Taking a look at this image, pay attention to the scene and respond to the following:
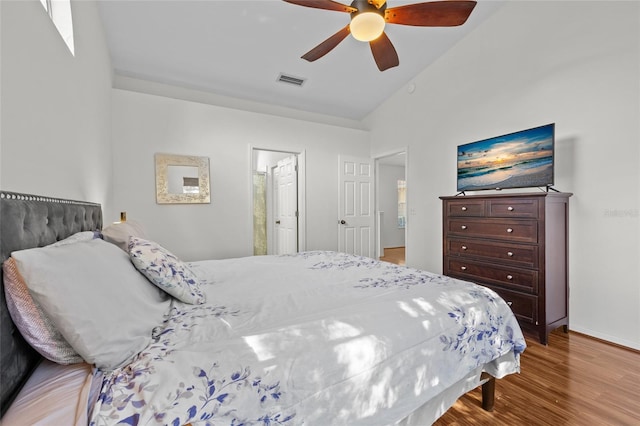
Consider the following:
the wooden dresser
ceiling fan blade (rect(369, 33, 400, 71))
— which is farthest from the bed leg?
ceiling fan blade (rect(369, 33, 400, 71))

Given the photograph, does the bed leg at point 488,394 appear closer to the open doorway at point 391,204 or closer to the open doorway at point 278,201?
the open doorway at point 278,201

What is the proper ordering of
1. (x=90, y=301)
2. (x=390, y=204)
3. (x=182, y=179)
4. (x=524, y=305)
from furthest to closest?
(x=390, y=204) < (x=182, y=179) < (x=524, y=305) < (x=90, y=301)

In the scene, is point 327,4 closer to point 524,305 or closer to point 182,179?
point 182,179

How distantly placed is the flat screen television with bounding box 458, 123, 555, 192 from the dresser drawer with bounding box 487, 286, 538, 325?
1012mm

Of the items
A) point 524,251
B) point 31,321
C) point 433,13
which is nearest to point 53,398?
point 31,321

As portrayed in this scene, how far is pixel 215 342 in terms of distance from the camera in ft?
3.05

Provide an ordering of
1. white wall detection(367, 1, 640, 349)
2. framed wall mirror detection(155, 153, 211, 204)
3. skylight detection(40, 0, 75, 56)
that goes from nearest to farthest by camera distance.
A: skylight detection(40, 0, 75, 56), white wall detection(367, 1, 640, 349), framed wall mirror detection(155, 153, 211, 204)

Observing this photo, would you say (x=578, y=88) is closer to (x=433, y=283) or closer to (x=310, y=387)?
(x=433, y=283)

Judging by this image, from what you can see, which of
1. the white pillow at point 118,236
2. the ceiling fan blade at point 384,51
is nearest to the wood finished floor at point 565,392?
the white pillow at point 118,236

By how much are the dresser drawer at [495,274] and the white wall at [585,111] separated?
0.58 meters

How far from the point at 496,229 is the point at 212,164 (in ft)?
11.3

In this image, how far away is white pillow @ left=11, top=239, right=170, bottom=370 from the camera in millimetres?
690

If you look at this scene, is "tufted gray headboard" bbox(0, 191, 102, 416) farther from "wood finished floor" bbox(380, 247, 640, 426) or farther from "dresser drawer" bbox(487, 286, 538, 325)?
"dresser drawer" bbox(487, 286, 538, 325)

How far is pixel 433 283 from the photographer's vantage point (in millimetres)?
1594
